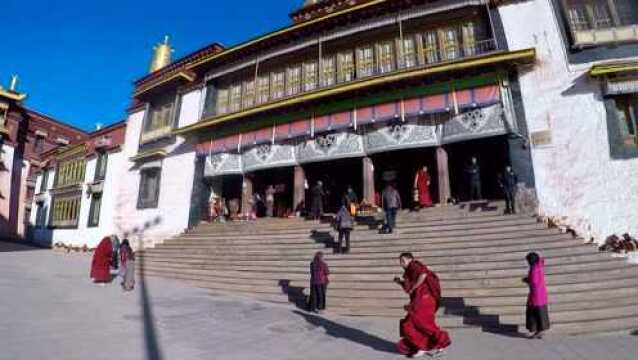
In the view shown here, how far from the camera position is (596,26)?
11.5 metres

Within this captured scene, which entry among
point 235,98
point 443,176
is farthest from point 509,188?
point 235,98

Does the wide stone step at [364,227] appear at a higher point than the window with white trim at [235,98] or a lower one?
lower

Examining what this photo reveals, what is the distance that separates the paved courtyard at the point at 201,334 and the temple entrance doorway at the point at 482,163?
7.16 meters

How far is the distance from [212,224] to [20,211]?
2176 cm

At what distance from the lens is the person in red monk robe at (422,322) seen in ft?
16.9

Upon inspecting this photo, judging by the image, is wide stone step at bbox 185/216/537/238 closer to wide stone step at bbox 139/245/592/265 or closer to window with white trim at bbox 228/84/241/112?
wide stone step at bbox 139/245/592/265

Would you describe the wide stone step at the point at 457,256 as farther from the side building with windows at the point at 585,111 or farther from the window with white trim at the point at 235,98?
the window with white trim at the point at 235,98

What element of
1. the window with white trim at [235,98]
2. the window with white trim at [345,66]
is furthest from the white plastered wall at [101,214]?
the window with white trim at [345,66]

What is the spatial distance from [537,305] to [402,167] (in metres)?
9.03

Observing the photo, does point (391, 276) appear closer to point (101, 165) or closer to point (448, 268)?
point (448, 268)

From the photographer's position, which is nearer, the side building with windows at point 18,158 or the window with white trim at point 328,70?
the window with white trim at point 328,70

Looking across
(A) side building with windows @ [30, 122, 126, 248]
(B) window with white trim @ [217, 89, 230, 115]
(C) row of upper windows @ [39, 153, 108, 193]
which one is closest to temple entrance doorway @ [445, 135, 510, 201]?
(B) window with white trim @ [217, 89, 230, 115]

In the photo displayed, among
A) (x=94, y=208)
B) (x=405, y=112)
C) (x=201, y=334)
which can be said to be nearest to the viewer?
(x=201, y=334)

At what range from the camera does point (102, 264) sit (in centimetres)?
1114
